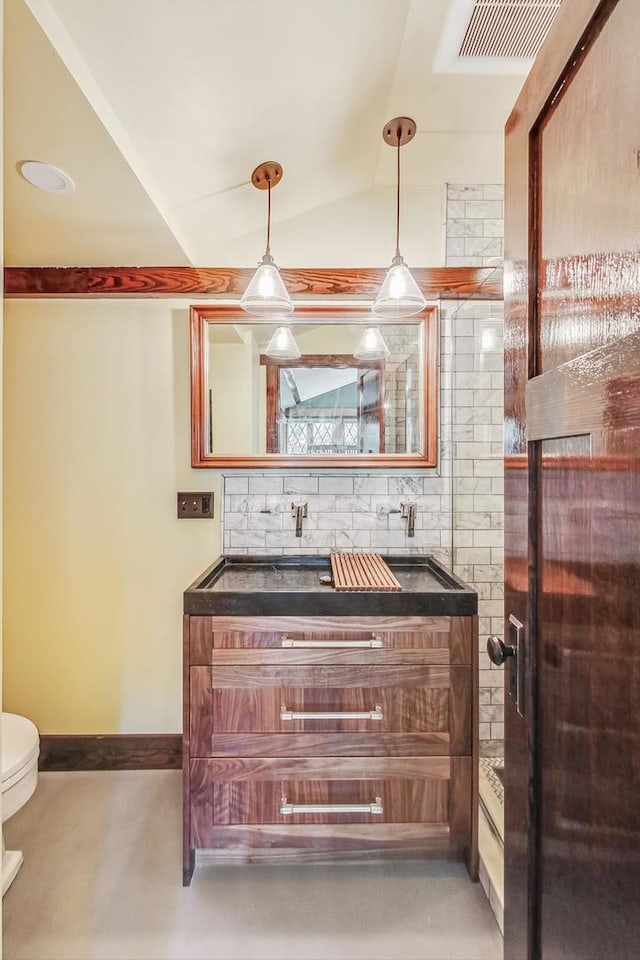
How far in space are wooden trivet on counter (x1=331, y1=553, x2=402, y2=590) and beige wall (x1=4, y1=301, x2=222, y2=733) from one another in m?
0.61

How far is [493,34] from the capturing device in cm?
134

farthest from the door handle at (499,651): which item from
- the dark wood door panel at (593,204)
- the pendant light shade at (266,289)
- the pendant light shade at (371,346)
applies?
the pendant light shade at (371,346)

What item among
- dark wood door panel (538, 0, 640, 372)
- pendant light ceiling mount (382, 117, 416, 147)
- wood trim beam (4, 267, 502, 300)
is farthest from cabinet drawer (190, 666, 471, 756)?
pendant light ceiling mount (382, 117, 416, 147)

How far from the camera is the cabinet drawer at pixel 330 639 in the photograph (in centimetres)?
152

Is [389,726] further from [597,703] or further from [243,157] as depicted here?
[243,157]

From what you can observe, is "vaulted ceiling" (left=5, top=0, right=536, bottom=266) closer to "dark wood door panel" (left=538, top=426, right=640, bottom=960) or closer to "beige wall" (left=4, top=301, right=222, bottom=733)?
"beige wall" (left=4, top=301, right=222, bottom=733)

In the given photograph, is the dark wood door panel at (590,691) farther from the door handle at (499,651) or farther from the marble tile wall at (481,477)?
the marble tile wall at (481,477)

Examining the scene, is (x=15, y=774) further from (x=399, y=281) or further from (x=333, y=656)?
(x=399, y=281)

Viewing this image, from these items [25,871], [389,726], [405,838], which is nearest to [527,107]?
[389,726]

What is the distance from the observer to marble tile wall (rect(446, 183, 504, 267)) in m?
2.02

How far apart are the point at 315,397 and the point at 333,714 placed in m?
1.24

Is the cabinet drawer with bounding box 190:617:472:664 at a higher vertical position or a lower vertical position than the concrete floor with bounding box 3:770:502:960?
higher

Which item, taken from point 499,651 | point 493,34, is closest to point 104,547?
point 499,651

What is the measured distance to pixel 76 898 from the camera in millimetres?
1480
